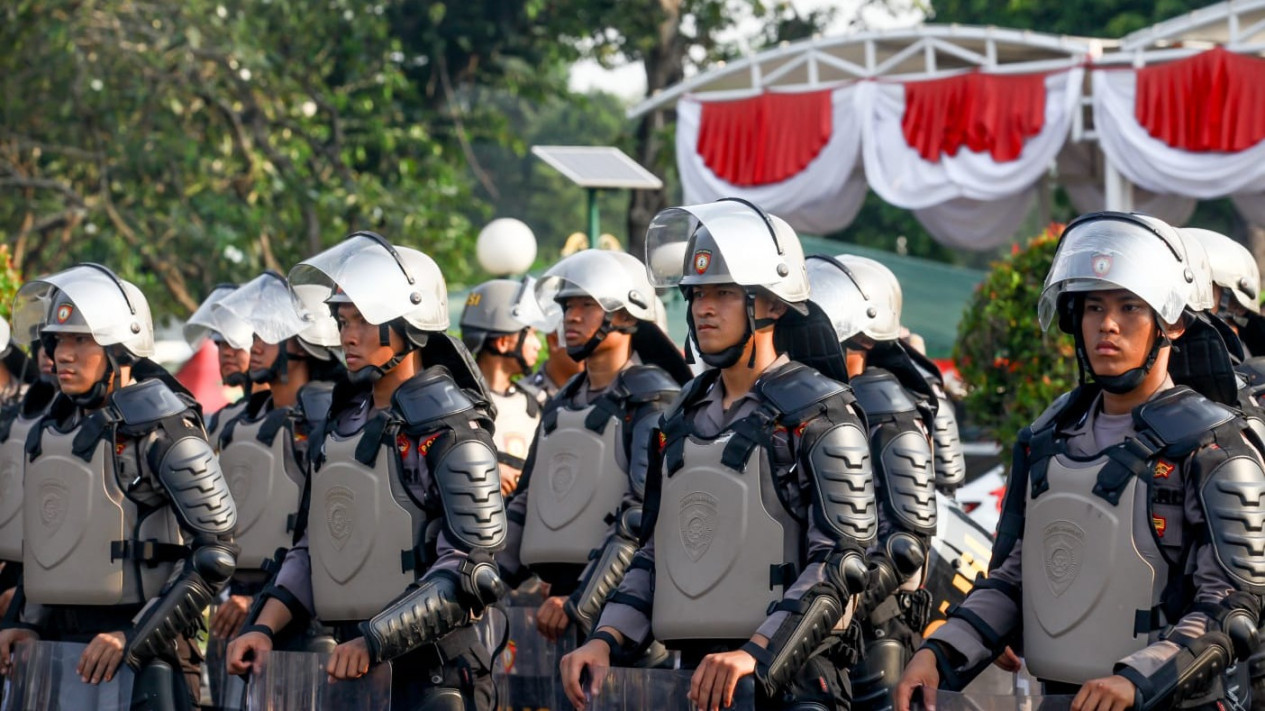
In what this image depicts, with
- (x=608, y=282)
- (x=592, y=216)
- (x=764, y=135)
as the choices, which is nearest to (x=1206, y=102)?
(x=764, y=135)

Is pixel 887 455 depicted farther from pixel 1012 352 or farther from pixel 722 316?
pixel 1012 352

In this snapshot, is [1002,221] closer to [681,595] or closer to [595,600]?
[595,600]

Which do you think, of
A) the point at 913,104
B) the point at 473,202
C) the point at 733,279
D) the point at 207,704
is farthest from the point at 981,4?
the point at 733,279

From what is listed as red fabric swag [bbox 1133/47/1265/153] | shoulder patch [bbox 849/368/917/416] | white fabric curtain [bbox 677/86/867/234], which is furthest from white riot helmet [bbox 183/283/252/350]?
white fabric curtain [bbox 677/86/867/234]

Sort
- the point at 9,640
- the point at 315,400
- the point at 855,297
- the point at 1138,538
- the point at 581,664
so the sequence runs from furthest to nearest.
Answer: the point at 315,400
the point at 855,297
the point at 9,640
the point at 581,664
the point at 1138,538

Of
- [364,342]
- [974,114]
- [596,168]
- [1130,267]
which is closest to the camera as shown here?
[1130,267]

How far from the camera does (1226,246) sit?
→ 6758mm

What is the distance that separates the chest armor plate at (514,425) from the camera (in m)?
8.91

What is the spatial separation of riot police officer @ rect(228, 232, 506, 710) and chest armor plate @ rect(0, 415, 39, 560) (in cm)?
173

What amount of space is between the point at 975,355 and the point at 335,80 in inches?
498

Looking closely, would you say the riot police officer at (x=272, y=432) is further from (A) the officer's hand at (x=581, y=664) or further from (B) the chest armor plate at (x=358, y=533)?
(A) the officer's hand at (x=581, y=664)

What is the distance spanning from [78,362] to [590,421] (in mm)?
1961

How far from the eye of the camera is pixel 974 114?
1714 centimetres

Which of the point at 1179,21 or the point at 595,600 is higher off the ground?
the point at 1179,21
